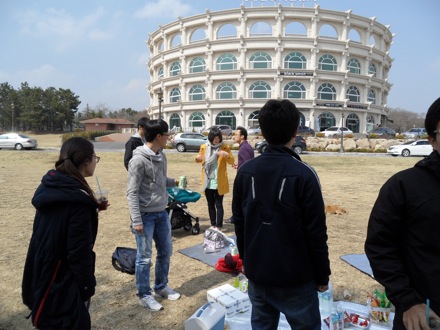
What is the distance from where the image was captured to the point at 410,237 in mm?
1490

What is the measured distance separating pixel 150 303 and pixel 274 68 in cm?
4189

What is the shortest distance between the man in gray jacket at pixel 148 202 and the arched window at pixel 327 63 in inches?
1752

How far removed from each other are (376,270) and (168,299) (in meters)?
2.60

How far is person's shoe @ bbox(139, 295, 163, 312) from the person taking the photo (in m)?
3.25

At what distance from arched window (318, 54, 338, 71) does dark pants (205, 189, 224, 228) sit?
42.3 meters

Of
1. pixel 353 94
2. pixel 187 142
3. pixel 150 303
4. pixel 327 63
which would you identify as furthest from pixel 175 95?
pixel 150 303

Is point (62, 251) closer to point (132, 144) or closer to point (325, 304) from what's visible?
point (325, 304)

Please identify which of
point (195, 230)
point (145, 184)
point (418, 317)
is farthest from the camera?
point (195, 230)

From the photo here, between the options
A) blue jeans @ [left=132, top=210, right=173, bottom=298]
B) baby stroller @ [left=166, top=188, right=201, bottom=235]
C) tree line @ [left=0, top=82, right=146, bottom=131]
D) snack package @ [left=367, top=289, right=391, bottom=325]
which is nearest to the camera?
snack package @ [left=367, top=289, right=391, bottom=325]

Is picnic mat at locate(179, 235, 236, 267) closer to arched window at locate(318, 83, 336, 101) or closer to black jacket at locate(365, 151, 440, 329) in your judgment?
black jacket at locate(365, 151, 440, 329)

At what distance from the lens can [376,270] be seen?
1.53 meters

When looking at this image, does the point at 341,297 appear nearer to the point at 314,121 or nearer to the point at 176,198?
the point at 176,198

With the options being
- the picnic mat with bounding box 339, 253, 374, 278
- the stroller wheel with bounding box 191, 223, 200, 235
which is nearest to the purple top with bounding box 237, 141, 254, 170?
the stroller wheel with bounding box 191, 223, 200, 235

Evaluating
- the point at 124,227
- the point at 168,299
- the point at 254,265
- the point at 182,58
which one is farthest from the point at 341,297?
the point at 182,58
